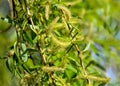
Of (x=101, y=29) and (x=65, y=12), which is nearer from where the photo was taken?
(x=65, y=12)

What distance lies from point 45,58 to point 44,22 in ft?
0.21

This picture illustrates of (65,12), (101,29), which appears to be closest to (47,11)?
(65,12)

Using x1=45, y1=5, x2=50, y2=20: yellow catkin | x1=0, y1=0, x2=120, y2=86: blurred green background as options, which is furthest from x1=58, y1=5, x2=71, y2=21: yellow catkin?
x1=0, y1=0, x2=120, y2=86: blurred green background

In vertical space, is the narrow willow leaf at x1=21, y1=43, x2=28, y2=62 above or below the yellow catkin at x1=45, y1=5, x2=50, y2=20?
below

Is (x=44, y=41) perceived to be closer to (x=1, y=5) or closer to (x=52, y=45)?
(x=52, y=45)

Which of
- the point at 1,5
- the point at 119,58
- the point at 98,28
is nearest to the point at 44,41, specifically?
the point at 1,5

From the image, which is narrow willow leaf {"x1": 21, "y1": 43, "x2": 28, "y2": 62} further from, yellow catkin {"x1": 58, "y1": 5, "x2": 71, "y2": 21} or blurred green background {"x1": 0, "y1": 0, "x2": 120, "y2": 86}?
blurred green background {"x1": 0, "y1": 0, "x2": 120, "y2": 86}

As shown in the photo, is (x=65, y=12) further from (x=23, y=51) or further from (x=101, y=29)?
(x=101, y=29)

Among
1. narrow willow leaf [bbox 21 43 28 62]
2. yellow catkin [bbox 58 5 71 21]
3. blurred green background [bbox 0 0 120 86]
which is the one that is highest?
yellow catkin [bbox 58 5 71 21]

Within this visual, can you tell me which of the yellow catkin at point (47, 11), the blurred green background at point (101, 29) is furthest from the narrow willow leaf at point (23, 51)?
the blurred green background at point (101, 29)

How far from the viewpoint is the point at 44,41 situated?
766 mm

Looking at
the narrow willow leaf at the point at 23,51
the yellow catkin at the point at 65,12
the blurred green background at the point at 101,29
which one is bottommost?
the blurred green background at the point at 101,29

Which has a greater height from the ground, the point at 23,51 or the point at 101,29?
the point at 23,51

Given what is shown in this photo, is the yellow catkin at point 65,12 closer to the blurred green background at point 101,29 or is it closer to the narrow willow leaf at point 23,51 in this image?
the narrow willow leaf at point 23,51
